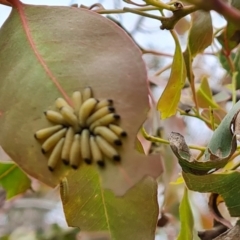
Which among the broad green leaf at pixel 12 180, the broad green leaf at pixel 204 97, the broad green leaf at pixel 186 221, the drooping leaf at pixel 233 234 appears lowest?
the broad green leaf at pixel 12 180

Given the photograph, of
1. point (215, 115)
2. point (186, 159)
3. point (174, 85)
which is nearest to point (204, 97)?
point (215, 115)

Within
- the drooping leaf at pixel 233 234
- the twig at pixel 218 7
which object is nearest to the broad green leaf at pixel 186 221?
the drooping leaf at pixel 233 234

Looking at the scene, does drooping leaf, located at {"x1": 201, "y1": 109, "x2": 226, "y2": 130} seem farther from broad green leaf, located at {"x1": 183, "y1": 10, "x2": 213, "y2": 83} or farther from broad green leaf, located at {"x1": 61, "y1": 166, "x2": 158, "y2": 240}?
broad green leaf, located at {"x1": 61, "y1": 166, "x2": 158, "y2": 240}

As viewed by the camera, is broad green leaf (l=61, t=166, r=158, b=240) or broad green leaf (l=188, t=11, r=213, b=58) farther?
broad green leaf (l=188, t=11, r=213, b=58)

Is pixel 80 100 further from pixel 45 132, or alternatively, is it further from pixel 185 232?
pixel 185 232

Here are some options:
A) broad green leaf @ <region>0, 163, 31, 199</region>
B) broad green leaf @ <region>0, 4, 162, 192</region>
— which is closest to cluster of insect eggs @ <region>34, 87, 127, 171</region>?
broad green leaf @ <region>0, 4, 162, 192</region>

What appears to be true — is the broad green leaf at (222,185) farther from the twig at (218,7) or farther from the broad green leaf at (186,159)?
the twig at (218,7)

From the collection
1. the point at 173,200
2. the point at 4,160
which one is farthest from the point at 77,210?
the point at 173,200
